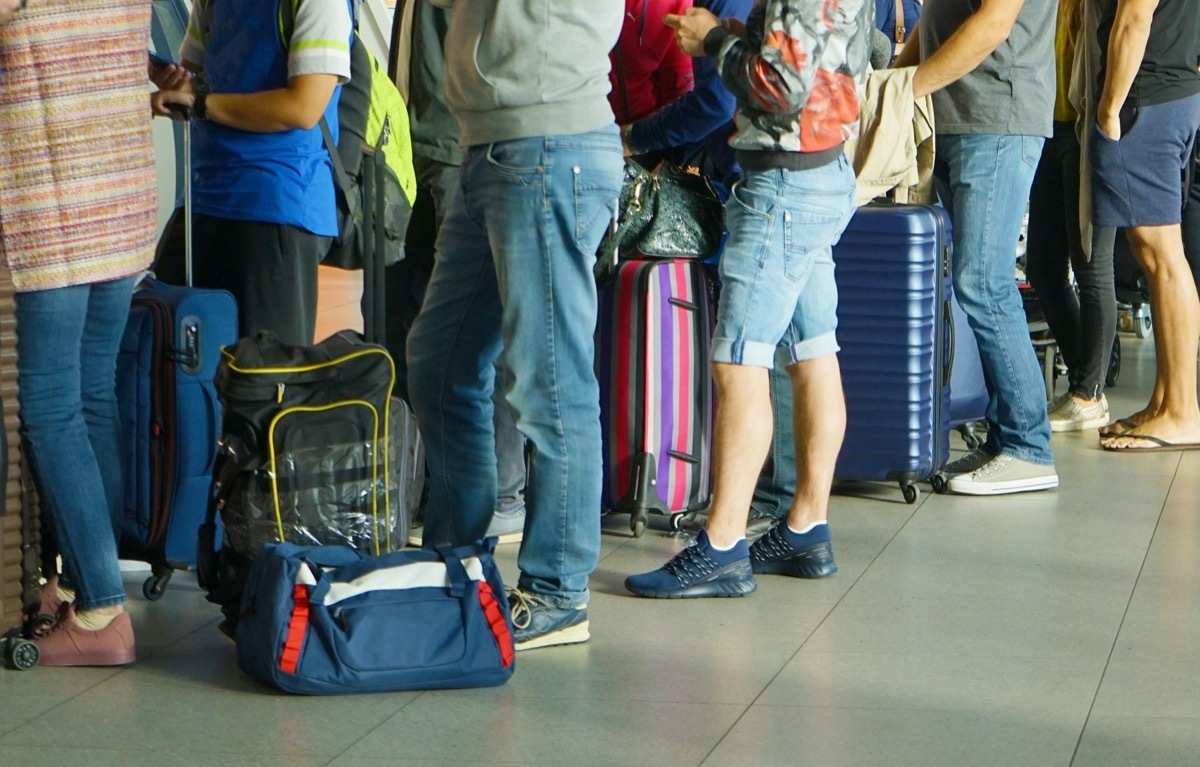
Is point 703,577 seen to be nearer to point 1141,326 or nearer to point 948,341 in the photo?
point 948,341

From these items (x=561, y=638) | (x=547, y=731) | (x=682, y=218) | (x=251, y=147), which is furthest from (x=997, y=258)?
(x=547, y=731)

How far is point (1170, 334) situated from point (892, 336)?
1351mm

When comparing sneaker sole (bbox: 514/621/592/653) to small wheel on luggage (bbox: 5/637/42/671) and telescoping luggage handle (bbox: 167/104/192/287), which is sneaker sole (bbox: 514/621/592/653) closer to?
small wheel on luggage (bbox: 5/637/42/671)

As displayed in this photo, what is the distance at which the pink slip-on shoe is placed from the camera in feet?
9.83

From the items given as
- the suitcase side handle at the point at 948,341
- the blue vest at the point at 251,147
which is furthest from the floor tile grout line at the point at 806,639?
the blue vest at the point at 251,147

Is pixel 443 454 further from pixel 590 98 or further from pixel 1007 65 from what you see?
pixel 1007 65

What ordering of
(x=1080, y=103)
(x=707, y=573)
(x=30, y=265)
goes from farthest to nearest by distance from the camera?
1. (x=1080, y=103)
2. (x=707, y=573)
3. (x=30, y=265)

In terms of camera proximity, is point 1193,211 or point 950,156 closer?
point 950,156

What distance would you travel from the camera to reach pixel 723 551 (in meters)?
3.53

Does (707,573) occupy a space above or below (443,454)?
below

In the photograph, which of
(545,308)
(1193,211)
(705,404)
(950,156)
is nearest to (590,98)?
(545,308)

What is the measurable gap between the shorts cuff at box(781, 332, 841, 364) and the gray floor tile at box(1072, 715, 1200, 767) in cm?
115

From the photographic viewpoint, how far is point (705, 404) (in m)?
4.11

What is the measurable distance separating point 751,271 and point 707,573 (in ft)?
2.11
